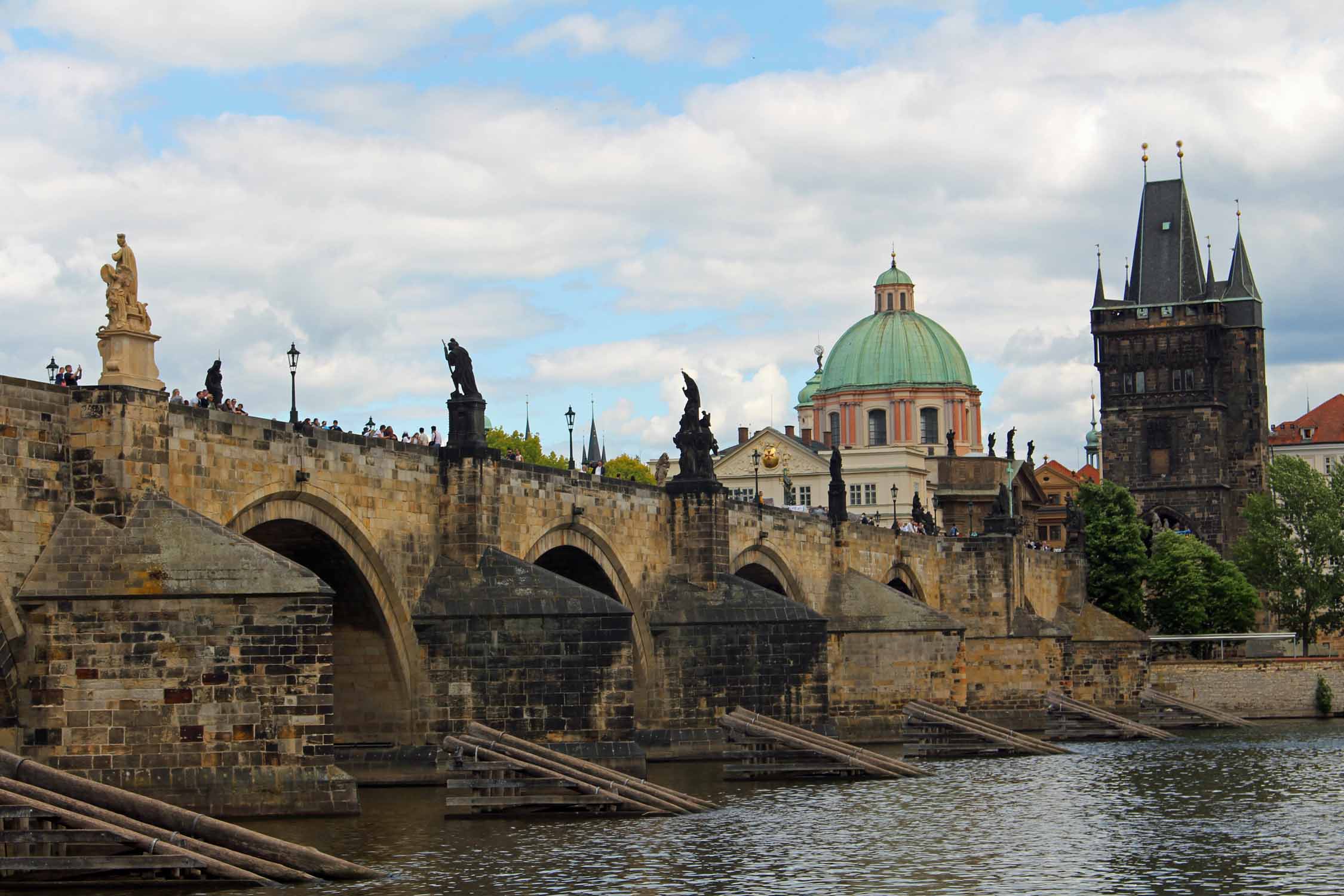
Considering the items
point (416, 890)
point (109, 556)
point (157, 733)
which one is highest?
point (109, 556)

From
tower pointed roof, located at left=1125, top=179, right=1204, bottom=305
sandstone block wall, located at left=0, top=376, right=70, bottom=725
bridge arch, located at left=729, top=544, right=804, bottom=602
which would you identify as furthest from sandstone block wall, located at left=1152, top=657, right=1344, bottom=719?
sandstone block wall, located at left=0, top=376, right=70, bottom=725

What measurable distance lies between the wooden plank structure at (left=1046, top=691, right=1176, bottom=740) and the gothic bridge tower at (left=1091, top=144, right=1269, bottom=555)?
175 ft

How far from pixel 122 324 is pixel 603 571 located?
18.1 m

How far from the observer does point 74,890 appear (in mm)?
22297

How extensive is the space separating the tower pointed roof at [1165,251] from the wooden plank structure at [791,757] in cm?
8101

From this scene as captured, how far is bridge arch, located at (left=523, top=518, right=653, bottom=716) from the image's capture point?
43.2 metres

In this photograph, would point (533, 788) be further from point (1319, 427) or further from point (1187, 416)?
point (1319, 427)

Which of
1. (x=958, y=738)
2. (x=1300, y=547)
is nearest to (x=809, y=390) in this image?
(x=1300, y=547)

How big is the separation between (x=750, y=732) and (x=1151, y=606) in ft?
187

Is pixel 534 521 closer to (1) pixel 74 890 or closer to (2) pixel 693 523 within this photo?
(2) pixel 693 523

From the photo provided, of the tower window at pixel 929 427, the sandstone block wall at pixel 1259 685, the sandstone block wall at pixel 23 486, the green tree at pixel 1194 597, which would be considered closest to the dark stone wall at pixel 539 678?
the sandstone block wall at pixel 23 486

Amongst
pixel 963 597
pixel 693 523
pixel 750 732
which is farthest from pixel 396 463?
pixel 963 597

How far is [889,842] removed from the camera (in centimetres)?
2934

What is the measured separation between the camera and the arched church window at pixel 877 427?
13350 centimetres
